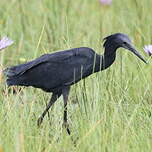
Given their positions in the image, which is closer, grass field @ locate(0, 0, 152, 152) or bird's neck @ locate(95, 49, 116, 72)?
grass field @ locate(0, 0, 152, 152)

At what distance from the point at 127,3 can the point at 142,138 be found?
10.4ft

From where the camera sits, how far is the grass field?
3.74 meters

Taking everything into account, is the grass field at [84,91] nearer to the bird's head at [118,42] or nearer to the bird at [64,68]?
the bird at [64,68]

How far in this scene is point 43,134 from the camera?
3.92 metres

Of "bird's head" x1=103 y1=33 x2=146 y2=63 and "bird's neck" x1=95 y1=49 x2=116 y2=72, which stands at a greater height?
"bird's head" x1=103 y1=33 x2=146 y2=63

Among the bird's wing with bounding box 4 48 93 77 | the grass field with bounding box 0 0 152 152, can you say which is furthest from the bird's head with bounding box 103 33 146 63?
the grass field with bounding box 0 0 152 152

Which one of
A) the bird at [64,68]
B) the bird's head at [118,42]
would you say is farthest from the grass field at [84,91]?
the bird's head at [118,42]

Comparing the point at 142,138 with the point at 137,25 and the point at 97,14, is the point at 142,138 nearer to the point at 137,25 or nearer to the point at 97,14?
the point at 137,25

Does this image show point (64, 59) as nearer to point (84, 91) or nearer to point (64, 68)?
point (64, 68)

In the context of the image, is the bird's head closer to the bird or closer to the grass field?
the bird

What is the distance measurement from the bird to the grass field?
4.4 inches

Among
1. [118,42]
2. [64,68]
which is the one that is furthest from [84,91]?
[118,42]

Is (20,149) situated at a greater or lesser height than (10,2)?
lesser

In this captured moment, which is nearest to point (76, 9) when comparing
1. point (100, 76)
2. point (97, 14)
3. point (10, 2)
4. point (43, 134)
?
point (97, 14)
